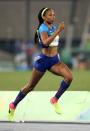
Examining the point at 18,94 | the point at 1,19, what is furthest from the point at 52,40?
the point at 1,19

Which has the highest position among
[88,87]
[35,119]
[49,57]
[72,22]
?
[49,57]

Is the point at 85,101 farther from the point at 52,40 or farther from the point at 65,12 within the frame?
the point at 65,12

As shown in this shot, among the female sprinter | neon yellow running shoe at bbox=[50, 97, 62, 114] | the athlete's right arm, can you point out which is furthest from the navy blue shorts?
neon yellow running shoe at bbox=[50, 97, 62, 114]

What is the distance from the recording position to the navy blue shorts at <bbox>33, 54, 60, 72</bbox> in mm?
11352

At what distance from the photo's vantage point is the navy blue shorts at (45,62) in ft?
37.2

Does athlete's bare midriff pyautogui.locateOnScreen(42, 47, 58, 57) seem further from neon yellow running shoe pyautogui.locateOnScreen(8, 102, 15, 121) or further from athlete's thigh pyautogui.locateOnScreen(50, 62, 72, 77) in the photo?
neon yellow running shoe pyautogui.locateOnScreen(8, 102, 15, 121)

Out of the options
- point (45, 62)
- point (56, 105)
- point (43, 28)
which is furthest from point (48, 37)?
point (56, 105)

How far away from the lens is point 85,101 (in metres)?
12.1

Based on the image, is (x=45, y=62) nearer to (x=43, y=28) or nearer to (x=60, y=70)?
(x=60, y=70)

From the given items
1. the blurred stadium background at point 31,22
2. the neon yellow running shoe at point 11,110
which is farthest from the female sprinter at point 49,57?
the blurred stadium background at point 31,22

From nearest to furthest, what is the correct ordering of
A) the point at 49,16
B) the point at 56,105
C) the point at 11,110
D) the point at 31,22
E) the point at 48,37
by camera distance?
the point at 48,37 < the point at 49,16 < the point at 56,105 < the point at 11,110 < the point at 31,22

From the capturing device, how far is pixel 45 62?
11367 millimetres

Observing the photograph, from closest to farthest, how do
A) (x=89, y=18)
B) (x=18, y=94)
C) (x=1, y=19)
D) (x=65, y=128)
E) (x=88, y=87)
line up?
(x=65, y=128) < (x=18, y=94) < (x=88, y=87) < (x=89, y=18) < (x=1, y=19)

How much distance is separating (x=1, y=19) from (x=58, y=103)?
41958 millimetres
